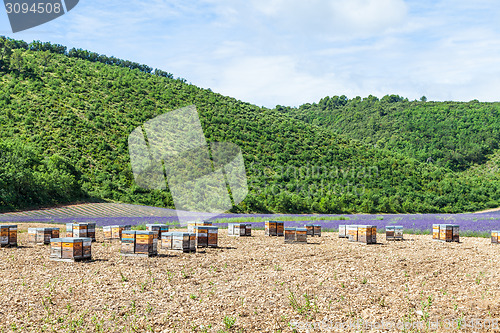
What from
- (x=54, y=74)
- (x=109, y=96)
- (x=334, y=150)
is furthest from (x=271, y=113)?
(x=54, y=74)

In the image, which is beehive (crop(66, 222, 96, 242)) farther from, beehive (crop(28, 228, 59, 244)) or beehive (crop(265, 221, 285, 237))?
beehive (crop(265, 221, 285, 237))

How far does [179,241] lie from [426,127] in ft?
302

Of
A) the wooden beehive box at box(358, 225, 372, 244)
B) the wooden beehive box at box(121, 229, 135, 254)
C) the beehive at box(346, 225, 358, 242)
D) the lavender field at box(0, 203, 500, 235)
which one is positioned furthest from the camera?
the lavender field at box(0, 203, 500, 235)

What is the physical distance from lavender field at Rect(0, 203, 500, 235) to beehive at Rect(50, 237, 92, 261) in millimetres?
13931

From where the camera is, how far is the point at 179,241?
1689cm

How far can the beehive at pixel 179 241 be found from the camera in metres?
16.9

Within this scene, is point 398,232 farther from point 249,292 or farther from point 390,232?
point 249,292

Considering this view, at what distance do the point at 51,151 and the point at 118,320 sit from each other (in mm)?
44886

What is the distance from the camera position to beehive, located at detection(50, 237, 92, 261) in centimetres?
1446

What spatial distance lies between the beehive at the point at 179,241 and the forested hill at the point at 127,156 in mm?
24814

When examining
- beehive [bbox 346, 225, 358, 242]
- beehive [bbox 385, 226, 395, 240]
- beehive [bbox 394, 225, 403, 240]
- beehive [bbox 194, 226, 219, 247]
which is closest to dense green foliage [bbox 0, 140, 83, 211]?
beehive [bbox 194, 226, 219, 247]

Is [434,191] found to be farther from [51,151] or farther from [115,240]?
[115,240]

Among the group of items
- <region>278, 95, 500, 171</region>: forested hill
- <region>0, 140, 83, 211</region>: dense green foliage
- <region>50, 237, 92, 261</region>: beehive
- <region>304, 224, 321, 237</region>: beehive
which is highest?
<region>278, 95, 500, 171</region>: forested hill

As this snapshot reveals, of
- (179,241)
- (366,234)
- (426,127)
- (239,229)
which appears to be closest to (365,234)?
(366,234)
